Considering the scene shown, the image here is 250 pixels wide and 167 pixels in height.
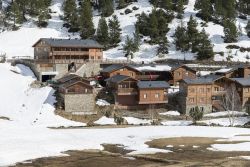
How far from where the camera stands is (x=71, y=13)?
10631 centimetres

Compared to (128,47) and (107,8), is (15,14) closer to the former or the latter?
(107,8)

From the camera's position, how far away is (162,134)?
41.2 meters

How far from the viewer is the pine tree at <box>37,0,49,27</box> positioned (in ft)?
348

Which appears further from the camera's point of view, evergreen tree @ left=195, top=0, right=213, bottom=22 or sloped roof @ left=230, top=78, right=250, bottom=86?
evergreen tree @ left=195, top=0, right=213, bottom=22

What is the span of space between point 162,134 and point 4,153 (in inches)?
600

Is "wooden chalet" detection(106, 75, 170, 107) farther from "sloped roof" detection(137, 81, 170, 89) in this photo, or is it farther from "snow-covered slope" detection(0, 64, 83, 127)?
"snow-covered slope" detection(0, 64, 83, 127)

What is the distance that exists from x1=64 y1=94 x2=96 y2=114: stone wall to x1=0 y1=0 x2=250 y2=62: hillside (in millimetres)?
27879

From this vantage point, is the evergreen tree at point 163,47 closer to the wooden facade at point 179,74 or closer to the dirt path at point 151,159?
the wooden facade at point 179,74

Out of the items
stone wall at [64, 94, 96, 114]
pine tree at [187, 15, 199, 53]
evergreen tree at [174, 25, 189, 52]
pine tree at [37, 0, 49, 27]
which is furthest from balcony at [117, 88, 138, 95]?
pine tree at [37, 0, 49, 27]

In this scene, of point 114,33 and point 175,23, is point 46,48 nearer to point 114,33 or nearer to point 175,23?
point 114,33

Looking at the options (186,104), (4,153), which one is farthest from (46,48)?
(4,153)

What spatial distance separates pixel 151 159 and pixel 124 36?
240 ft

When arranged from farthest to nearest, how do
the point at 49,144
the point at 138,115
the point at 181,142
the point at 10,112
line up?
the point at 138,115 → the point at 10,112 → the point at 181,142 → the point at 49,144

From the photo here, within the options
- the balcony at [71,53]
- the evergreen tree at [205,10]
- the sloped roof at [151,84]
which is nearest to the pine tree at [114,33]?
the balcony at [71,53]
